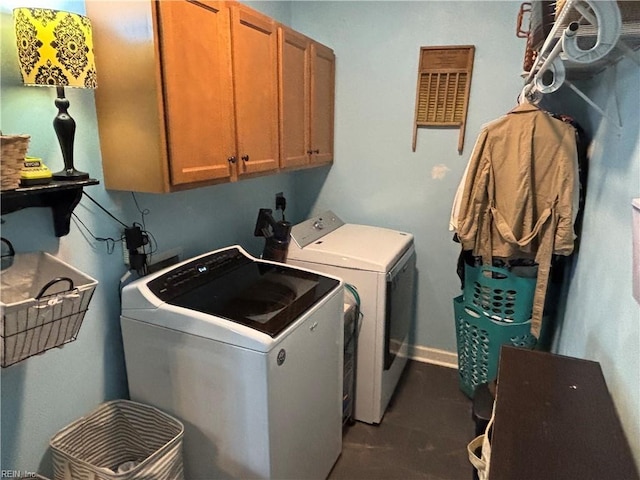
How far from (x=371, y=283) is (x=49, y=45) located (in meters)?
1.62

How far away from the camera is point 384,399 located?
2.44 m

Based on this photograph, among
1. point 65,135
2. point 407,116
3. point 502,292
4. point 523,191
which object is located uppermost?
point 407,116

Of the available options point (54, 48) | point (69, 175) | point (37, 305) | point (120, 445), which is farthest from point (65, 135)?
point (120, 445)

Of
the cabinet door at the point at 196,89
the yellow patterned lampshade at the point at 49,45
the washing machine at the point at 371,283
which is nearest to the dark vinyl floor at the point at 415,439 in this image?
the washing machine at the point at 371,283

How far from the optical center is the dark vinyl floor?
2092 millimetres

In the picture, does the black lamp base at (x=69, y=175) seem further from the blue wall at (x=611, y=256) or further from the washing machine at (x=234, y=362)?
the blue wall at (x=611, y=256)

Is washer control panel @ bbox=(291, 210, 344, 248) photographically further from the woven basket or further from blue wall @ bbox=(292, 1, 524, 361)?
the woven basket

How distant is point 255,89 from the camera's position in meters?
1.89

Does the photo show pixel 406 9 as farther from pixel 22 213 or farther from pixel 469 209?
pixel 22 213

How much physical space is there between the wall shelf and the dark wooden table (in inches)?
53.8

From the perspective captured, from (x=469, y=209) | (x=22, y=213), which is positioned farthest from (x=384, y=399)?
(x=22, y=213)

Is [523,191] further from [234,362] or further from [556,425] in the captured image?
[234,362]

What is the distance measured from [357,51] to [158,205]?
65.0 inches

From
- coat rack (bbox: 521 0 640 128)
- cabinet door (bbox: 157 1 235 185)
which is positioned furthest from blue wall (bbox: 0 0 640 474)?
coat rack (bbox: 521 0 640 128)
